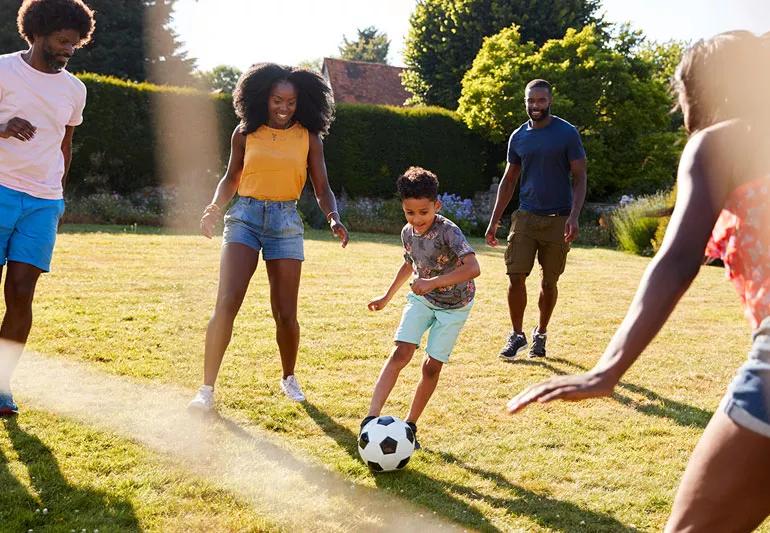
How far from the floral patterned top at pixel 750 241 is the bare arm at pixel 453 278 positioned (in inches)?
88.3

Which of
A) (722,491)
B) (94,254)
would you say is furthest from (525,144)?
(94,254)

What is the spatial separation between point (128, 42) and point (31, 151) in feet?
91.0

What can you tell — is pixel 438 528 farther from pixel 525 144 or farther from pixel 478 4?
pixel 478 4

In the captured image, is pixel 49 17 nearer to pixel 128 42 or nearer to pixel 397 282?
pixel 397 282

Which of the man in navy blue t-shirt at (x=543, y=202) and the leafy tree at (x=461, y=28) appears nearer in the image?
the man in navy blue t-shirt at (x=543, y=202)

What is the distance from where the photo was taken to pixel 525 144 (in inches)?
271

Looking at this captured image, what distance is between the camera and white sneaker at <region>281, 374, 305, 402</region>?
518cm

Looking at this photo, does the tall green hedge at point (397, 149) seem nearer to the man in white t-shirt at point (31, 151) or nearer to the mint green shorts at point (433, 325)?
the man in white t-shirt at point (31, 151)

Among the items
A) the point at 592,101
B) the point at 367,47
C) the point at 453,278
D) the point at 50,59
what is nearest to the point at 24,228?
the point at 50,59

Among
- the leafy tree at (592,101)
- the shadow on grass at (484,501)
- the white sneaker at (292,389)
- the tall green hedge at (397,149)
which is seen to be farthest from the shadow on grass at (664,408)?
the leafy tree at (592,101)

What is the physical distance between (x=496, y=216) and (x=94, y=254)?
23.4 feet

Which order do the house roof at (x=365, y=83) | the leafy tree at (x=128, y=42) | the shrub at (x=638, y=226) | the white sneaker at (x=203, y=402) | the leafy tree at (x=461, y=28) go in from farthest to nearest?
the house roof at (x=365, y=83) < the leafy tree at (x=461, y=28) < the leafy tree at (x=128, y=42) < the shrub at (x=638, y=226) < the white sneaker at (x=203, y=402)

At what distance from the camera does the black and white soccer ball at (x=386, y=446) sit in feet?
13.0

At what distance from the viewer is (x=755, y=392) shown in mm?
1690
